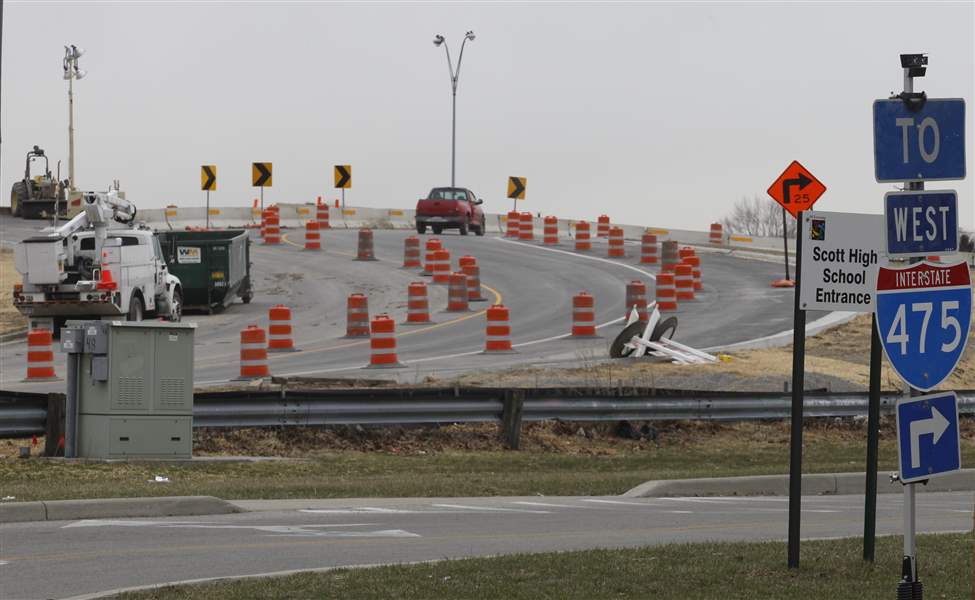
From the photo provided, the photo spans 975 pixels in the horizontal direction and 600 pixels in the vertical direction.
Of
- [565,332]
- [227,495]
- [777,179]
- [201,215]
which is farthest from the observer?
[201,215]

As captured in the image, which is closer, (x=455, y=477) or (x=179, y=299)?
(x=455, y=477)

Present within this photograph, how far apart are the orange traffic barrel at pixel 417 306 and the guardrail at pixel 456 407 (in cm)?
1501

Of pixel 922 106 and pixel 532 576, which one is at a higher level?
pixel 922 106

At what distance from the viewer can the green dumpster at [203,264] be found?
127 feet

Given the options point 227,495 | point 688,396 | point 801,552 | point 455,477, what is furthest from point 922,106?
point 688,396

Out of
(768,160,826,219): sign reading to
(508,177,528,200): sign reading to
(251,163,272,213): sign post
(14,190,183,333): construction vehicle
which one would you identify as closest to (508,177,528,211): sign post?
(508,177,528,200): sign reading to

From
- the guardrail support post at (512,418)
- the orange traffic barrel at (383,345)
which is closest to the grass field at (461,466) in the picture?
the guardrail support post at (512,418)

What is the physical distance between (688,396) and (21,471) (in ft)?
31.9

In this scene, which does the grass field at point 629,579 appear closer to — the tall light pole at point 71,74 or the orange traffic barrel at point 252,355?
the orange traffic barrel at point 252,355

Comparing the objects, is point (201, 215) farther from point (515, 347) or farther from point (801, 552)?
point (801, 552)

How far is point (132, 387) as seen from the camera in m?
18.2

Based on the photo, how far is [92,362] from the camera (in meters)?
18.0

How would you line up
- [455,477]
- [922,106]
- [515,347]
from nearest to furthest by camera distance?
[922,106] < [455,477] < [515,347]

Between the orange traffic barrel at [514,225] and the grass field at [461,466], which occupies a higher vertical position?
the orange traffic barrel at [514,225]
